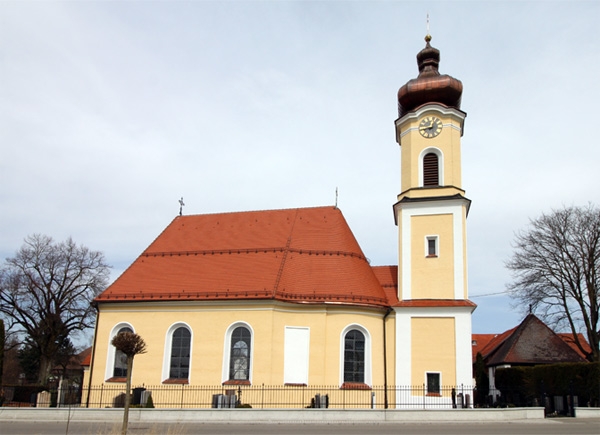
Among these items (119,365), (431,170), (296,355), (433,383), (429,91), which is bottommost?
(433,383)

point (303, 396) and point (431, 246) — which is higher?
point (431, 246)

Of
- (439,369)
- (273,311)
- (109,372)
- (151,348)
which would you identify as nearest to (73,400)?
(109,372)

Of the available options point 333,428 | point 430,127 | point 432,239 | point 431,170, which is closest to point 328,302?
point 432,239

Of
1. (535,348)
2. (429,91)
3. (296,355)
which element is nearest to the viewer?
(296,355)

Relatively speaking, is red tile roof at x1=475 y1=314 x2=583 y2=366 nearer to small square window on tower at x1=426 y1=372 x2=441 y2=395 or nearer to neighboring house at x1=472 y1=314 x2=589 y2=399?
neighboring house at x1=472 y1=314 x2=589 y2=399

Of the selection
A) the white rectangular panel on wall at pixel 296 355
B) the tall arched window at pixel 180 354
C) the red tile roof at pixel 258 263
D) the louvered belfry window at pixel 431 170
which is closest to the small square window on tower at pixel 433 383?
the red tile roof at pixel 258 263

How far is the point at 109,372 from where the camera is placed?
2623cm

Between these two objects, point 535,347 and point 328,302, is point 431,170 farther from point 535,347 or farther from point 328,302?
point 535,347

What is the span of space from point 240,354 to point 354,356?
16.9ft

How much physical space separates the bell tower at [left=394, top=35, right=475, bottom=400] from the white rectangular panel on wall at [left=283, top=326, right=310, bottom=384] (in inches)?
162

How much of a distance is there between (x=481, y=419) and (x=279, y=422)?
7406 millimetres

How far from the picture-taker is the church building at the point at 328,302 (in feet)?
79.9

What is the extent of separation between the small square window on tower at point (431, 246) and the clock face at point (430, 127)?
5.17 meters

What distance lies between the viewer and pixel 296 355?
2455 centimetres
